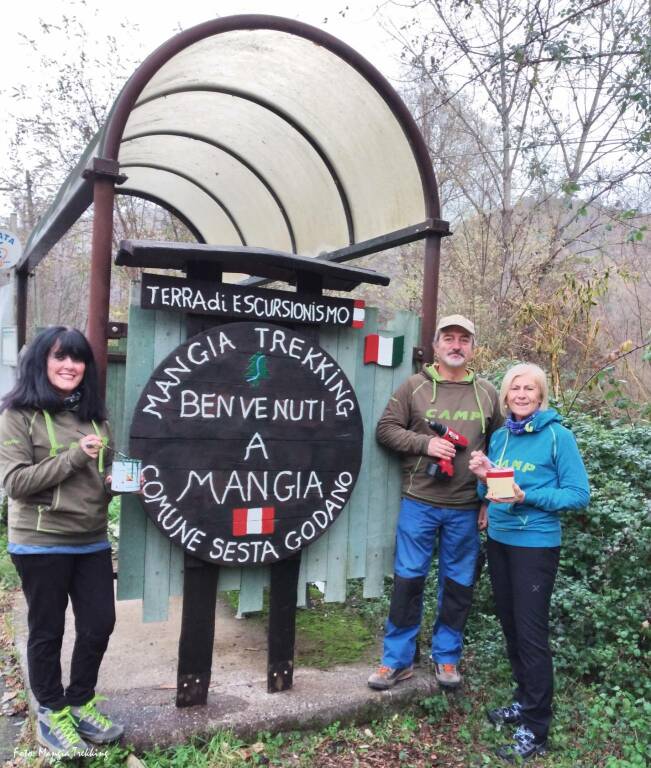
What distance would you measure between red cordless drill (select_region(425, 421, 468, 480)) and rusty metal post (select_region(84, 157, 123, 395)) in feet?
5.18

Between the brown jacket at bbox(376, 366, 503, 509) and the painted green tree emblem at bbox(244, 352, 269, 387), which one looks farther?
the brown jacket at bbox(376, 366, 503, 509)

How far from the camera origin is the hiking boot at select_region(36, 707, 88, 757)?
8.45 ft

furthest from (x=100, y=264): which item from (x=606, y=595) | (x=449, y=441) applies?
(x=606, y=595)

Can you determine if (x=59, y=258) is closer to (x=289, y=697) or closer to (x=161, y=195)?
(x=161, y=195)

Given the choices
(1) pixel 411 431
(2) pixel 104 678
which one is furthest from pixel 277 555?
(2) pixel 104 678

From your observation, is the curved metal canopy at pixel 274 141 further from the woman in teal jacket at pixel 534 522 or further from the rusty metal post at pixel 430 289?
the woman in teal jacket at pixel 534 522

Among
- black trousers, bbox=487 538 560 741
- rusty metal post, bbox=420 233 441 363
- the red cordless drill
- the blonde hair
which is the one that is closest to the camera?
black trousers, bbox=487 538 560 741

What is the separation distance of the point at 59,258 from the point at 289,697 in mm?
17741

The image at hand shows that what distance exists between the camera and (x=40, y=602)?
255 centimetres

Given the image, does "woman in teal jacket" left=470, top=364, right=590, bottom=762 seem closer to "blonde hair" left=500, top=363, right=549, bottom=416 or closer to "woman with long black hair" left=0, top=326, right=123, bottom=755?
"blonde hair" left=500, top=363, right=549, bottom=416

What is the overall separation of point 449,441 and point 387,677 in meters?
1.24


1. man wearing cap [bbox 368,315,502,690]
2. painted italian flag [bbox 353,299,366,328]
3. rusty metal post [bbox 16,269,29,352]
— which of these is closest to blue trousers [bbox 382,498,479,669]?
man wearing cap [bbox 368,315,502,690]

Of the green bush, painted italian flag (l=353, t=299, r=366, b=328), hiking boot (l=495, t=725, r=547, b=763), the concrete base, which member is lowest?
hiking boot (l=495, t=725, r=547, b=763)

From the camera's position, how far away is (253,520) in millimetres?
2973
